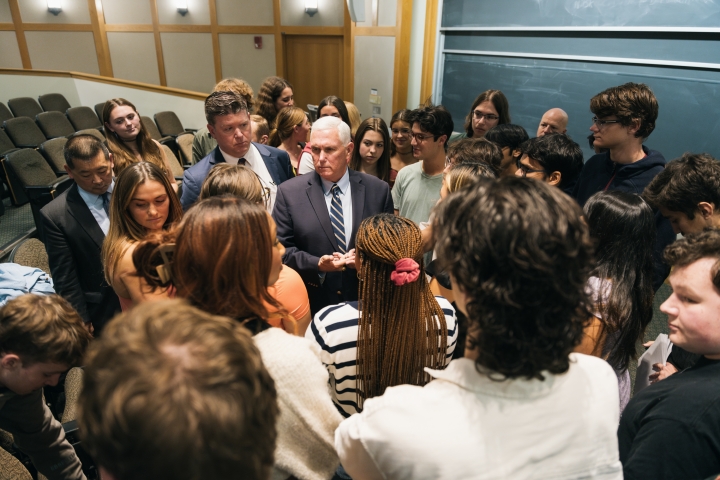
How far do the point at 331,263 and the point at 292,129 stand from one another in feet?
6.05

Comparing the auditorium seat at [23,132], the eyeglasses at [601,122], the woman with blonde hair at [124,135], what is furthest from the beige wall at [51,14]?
the eyeglasses at [601,122]

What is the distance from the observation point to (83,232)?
207 centimetres

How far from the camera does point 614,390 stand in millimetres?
814

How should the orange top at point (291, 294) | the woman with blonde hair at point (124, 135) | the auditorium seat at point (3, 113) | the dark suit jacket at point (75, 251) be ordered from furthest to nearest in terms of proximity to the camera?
the auditorium seat at point (3, 113) < the woman with blonde hair at point (124, 135) < the dark suit jacket at point (75, 251) < the orange top at point (291, 294)

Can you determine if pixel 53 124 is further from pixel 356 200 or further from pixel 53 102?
pixel 356 200

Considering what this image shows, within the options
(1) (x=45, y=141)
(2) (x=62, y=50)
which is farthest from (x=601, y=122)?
(2) (x=62, y=50)

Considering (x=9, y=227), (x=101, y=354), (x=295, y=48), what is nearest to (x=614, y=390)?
(x=101, y=354)

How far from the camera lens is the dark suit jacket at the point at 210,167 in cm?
246

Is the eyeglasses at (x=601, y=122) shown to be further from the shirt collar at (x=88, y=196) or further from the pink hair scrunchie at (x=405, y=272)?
the shirt collar at (x=88, y=196)

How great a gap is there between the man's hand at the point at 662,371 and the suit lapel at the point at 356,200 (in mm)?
1384

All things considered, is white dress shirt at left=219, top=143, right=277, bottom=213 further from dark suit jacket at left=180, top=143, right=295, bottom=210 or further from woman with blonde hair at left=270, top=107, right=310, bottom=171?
woman with blonde hair at left=270, top=107, right=310, bottom=171

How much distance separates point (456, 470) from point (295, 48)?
9.22 m

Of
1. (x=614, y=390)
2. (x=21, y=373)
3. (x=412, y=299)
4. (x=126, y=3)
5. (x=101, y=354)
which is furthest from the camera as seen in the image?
(x=126, y=3)

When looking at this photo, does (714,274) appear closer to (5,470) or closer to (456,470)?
(456,470)
